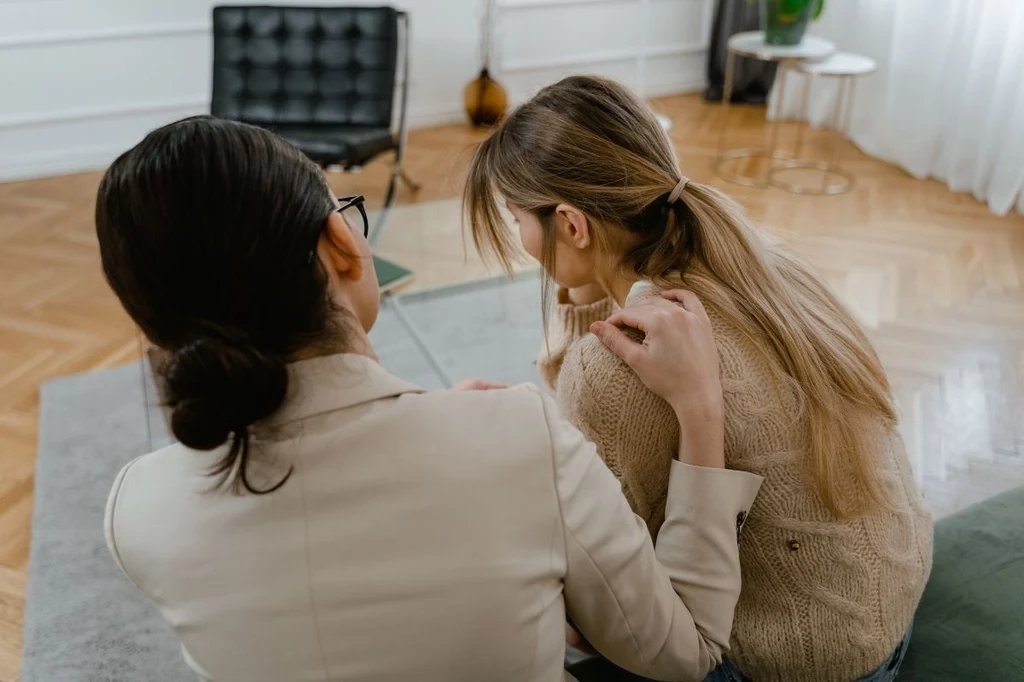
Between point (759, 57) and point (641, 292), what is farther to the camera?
point (759, 57)

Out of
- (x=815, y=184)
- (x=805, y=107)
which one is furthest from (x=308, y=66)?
(x=805, y=107)

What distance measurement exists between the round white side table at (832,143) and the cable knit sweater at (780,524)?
3155 millimetres

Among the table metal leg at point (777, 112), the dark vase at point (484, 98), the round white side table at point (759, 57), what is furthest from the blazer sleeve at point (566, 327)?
the dark vase at point (484, 98)

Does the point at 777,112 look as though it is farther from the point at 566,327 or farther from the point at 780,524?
the point at 780,524

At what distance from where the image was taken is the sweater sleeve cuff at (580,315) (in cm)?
157

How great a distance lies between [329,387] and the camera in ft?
2.58

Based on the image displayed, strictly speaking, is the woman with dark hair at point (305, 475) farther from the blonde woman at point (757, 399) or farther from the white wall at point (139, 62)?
the white wall at point (139, 62)

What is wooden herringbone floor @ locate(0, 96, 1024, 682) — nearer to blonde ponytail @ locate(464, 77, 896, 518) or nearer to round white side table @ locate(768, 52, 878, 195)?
round white side table @ locate(768, 52, 878, 195)

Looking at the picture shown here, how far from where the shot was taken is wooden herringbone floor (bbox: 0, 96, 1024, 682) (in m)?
2.26

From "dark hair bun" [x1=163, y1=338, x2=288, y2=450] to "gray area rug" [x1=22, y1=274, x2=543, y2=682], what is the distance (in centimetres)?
119

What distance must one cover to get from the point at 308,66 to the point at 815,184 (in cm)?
237

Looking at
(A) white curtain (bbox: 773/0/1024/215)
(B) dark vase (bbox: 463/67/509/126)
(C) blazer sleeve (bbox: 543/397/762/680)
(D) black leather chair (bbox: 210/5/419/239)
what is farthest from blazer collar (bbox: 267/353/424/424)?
(B) dark vase (bbox: 463/67/509/126)

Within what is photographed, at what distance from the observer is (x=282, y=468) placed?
2.50 feet

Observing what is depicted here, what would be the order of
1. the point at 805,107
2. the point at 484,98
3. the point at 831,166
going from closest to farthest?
1. the point at 831,166
2. the point at 484,98
3. the point at 805,107
